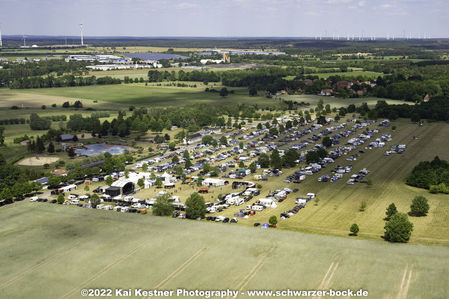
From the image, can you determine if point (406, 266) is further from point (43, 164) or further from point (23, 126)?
point (23, 126)

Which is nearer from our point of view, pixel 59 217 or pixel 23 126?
pixel 59 217

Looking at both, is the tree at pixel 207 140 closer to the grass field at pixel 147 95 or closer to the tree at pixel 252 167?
the tree at pixel 252 167

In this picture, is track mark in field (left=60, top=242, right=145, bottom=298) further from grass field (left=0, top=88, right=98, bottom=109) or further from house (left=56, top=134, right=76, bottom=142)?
grass field (left=0, top=88, right=98, bottom=109)

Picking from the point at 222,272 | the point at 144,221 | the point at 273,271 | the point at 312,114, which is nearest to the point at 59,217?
the point at 144,221

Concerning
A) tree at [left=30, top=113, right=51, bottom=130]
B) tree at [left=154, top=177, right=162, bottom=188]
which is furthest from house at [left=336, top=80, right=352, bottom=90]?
tree at [left=154, top=177, right=162, bottom=188]

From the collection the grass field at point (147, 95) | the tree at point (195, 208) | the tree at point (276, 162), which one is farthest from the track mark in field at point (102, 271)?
the grass field at point (147, 95)

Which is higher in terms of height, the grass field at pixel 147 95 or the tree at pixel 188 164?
the grass field at pixel 147 95

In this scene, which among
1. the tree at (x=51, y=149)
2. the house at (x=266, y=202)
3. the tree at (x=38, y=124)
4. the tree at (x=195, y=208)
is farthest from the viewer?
the tree at (x=38, y=124)
